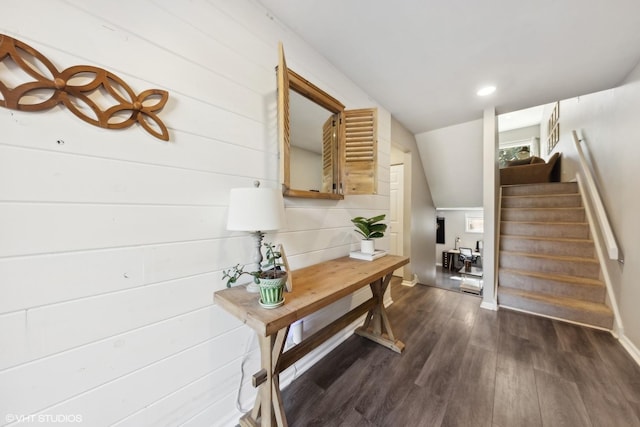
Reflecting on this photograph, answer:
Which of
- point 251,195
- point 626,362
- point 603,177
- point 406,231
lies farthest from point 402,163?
point 251,195

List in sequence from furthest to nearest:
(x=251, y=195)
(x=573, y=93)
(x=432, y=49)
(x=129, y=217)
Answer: (x=573, y=93), (x=432, y=49), (x=251, y=195), (x=129, y=217)

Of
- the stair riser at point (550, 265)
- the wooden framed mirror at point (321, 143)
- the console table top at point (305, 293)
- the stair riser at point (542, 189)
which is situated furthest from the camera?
the stair riser at point (542, 189)

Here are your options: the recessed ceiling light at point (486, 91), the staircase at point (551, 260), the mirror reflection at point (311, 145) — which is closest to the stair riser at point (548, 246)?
the staircase at point (551, 260)

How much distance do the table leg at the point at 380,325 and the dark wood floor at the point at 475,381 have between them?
2.6 inches

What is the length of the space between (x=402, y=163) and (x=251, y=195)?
10.7ft

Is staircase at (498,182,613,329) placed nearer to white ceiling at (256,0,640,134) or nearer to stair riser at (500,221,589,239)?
stair riser at (500,221,589,239)

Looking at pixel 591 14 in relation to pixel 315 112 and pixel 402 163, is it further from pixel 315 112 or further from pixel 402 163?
pixel 402 163

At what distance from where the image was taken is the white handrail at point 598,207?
7.02 ft

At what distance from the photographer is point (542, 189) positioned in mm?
3688

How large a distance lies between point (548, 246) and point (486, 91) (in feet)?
7.35

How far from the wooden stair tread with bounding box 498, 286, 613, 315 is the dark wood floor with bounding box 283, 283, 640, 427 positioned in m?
0.24

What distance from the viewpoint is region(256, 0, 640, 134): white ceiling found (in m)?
1.40

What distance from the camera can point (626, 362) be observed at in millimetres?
1750

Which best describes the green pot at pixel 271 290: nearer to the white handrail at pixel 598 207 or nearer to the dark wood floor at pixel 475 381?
the dark wood floor at pixel 475 381
